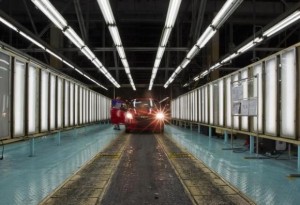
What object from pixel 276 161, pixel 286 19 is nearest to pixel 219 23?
pixel 286 19

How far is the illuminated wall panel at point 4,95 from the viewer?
848cm

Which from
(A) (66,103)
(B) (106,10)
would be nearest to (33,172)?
(B) (106,10)

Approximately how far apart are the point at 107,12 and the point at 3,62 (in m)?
2.88

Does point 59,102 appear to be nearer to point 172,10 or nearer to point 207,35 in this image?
point 207,35

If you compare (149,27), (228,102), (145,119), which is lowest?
(145,119)

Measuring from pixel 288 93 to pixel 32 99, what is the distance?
700 centimetres

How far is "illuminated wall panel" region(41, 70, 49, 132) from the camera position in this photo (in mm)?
12323

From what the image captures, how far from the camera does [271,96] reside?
9.87m

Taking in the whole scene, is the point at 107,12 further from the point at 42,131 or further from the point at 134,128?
the point at 134,128

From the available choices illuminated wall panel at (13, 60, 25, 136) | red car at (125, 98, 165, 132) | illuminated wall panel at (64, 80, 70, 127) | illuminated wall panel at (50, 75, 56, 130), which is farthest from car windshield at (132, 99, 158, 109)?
illuminated wall panel at (13, 60, 25, 136)

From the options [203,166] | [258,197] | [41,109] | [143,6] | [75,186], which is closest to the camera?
[258,197]

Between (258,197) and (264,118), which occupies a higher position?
(264,118)

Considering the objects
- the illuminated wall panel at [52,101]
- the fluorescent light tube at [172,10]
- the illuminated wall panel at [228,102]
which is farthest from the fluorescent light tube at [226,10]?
the illuminated wall panel at [52,101]

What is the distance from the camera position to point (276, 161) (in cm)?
1019
